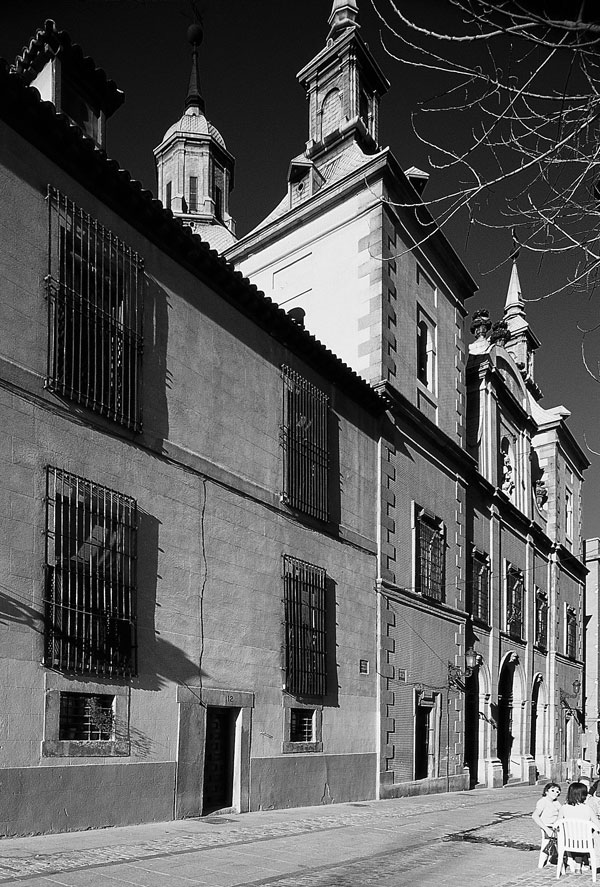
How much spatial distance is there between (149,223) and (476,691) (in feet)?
62.2

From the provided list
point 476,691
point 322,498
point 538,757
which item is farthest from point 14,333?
point 538,757

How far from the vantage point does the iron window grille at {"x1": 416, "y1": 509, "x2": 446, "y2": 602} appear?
72.1 feet

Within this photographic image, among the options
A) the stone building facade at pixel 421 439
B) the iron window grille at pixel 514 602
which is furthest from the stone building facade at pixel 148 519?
the iron window grille at pixel 514 602

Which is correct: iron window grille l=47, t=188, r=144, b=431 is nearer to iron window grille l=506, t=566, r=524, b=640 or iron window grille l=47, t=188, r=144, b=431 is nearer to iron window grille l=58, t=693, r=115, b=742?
iron window grille l=58, t=693, r=115, b=742

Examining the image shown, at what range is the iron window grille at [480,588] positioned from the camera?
26725mm

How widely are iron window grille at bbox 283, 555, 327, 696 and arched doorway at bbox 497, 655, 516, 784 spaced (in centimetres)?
1436

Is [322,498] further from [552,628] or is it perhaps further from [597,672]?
[597,672]

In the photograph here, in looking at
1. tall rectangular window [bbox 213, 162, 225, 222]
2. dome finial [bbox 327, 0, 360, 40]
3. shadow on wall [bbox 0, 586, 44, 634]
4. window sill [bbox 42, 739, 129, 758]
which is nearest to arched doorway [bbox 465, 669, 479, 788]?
window sill [bbox 42, 739, 129, 758]

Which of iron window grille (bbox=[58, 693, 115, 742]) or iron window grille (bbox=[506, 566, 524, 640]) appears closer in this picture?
iron window grille (bbox=[58, 693, 115, 742])

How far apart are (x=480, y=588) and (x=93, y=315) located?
1841cm

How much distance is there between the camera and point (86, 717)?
11180mm

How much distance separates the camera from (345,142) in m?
25.5

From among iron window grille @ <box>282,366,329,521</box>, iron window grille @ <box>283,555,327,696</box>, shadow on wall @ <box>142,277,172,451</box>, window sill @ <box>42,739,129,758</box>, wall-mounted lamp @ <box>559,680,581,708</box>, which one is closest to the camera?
window sill @ <box>42,739,129,758</box>

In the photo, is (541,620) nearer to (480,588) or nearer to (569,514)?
(569,514)
